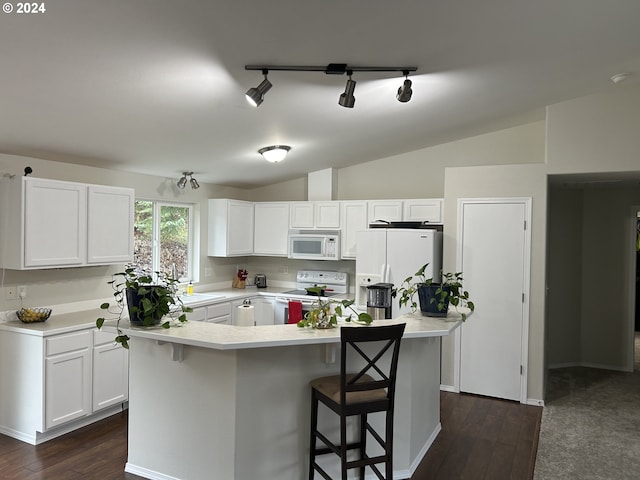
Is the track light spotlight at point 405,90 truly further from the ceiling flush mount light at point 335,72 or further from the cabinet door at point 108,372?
the cabinet door at point 108,372

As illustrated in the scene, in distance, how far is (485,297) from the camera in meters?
4.67

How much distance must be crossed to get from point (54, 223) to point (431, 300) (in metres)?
3.04

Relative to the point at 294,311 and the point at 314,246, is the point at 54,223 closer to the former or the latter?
the point at 294,311

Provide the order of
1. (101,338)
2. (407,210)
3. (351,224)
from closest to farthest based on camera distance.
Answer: (101,338), (407,210), (351,224)

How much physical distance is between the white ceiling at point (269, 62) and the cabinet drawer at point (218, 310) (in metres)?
1.66

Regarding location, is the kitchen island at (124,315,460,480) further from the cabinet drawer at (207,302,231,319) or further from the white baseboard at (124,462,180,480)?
the cabinet drawer at (207,302,231,319)

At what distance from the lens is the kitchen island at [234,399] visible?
2641 millimetres

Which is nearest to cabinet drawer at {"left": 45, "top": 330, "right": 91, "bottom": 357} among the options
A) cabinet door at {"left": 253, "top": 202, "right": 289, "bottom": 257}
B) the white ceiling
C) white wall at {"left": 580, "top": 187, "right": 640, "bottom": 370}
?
the white ceiling

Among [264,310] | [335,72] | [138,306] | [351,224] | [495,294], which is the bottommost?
[264,310]

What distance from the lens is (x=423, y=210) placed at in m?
5.29

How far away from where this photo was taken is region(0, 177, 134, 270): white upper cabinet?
3.56 metres

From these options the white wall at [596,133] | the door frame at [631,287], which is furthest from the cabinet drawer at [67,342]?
the door frame at [631,287]

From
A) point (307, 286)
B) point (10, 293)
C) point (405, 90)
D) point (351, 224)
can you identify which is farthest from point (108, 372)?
point (405, 90)

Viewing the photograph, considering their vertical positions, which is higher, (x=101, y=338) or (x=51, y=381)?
(x=101, y=338)
